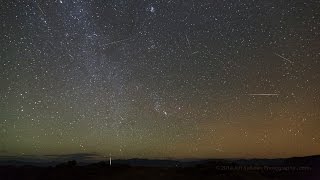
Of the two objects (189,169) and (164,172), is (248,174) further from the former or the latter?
(164,172)

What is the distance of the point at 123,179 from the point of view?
96.5 ft

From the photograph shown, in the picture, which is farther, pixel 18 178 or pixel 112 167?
pixel 112 167

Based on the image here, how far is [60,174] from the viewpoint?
29.7m

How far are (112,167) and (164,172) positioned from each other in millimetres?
4482

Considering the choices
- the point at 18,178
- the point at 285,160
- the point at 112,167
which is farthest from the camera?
the point at 285,160

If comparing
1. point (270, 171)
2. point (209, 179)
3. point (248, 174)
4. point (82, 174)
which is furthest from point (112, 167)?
point (270, 171)

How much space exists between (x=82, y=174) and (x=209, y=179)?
9.34 metres

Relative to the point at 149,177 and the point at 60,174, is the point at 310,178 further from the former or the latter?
the point at 60,174

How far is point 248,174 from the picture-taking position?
3097cm

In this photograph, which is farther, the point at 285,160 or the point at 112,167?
the point at 285,160

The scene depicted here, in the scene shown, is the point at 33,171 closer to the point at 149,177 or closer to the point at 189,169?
the point at 149,177

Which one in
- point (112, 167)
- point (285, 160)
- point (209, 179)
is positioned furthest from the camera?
point (285, 160)

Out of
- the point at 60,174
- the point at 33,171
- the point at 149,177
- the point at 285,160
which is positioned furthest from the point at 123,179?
the point at 285,160

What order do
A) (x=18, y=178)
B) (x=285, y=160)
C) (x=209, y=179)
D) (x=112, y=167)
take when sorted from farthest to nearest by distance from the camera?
(x=285, y=160), (x=112, y=167), (x=18, y=178), (x=209, y=179)
